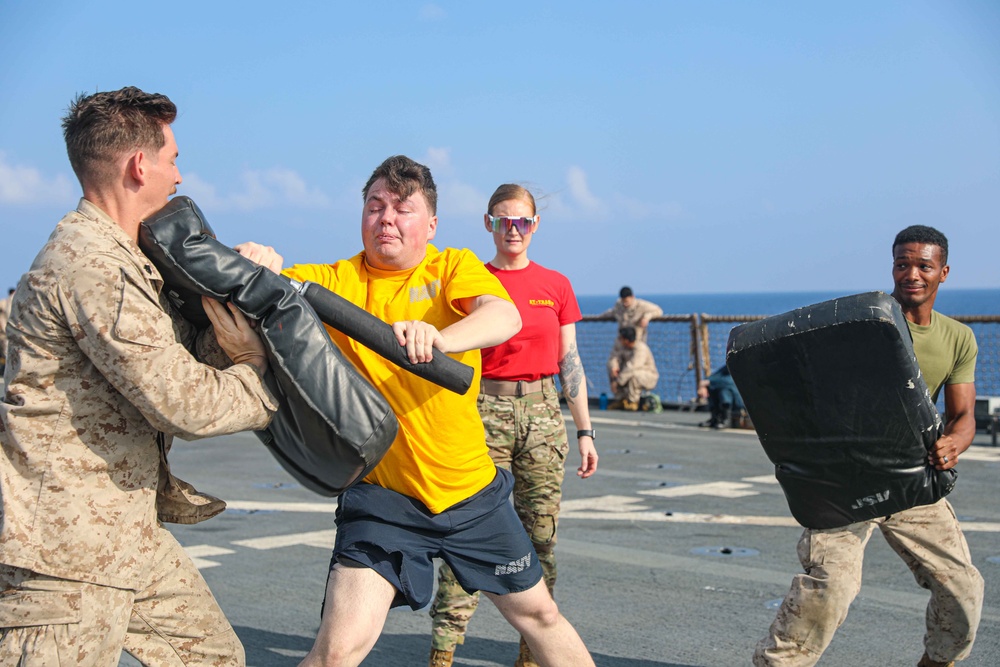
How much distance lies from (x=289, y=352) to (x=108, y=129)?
2.43 feet

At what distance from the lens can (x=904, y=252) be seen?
4.73m

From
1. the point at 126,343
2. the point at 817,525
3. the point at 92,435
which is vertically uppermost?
the point at 126,343

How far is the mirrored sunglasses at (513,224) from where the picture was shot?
18.1 feet

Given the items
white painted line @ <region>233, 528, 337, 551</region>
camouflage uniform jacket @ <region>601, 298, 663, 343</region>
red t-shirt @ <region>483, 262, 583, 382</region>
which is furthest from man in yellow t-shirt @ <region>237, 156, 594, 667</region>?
camouflage uniform jacket @ <region>601, 298, 663, 343</region>

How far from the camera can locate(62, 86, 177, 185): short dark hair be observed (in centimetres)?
294

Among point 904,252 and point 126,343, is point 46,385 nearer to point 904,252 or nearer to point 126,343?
point 126,343

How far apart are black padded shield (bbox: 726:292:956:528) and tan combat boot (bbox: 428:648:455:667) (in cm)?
159

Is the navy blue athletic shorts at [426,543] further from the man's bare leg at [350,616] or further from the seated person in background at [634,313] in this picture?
the seated person in background at [634,313]

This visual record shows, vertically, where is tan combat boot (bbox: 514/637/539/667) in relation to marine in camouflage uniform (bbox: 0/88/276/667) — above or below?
below

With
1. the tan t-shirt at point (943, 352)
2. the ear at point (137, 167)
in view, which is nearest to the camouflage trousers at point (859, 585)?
the tan t-shirt at point (943, 352)

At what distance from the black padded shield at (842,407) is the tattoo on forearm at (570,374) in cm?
150

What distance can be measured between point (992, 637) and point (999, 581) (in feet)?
4.18

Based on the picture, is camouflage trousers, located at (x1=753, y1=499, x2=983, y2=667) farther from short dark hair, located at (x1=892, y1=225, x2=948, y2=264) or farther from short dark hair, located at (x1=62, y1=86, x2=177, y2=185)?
short dark hair, located at (x1=62, y1=86, x2=177, y2=185)

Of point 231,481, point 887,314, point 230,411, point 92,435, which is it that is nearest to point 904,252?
point 887,314
